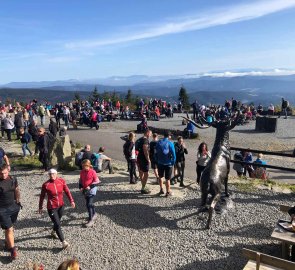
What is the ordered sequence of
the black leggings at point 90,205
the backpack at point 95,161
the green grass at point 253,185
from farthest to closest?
the backpack at point 95,161
the green grass at point 253,185
the black leggings at point 90,205

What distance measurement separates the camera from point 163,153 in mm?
9766

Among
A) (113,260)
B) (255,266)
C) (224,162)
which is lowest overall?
(113,260)

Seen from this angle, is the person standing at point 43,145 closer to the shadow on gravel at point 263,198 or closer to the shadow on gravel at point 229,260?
the shadow on gravel at point 263,198

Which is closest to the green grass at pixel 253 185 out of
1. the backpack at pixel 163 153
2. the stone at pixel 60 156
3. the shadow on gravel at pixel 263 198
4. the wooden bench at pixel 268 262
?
the shadow on gravel at pixel 263 198

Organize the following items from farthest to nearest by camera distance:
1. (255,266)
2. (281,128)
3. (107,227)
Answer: (281,128) → (107,227) → (255,266)

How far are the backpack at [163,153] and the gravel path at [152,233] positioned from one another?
1128mm

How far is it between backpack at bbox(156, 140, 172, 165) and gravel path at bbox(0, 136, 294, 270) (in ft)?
3.70

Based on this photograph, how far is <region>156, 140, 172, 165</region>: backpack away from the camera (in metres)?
9.77

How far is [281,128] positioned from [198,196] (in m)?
17.9

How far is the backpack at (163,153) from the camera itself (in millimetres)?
9773

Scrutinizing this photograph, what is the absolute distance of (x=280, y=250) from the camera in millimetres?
7051

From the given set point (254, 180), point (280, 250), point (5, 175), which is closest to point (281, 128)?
point (254, 180)

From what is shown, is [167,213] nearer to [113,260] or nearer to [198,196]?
[198,196]

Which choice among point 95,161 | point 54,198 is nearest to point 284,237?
point 54,198
